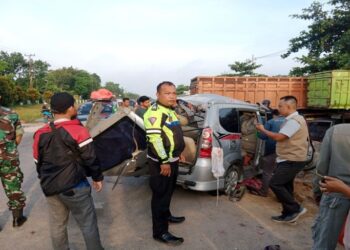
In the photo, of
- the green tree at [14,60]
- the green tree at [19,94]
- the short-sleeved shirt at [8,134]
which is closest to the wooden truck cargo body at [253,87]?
the short-sleeved shirt at [8,134]

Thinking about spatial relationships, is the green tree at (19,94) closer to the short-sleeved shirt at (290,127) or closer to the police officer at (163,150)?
the police officer at (163,150)

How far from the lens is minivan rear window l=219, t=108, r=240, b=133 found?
16.6 ft

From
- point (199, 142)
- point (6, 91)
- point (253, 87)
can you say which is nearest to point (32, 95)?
point (6, 91)

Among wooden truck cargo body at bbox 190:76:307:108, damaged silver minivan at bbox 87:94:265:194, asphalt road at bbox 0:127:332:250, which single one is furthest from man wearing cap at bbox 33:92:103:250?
wooden truck cargo body at bbox 190:76:307:108

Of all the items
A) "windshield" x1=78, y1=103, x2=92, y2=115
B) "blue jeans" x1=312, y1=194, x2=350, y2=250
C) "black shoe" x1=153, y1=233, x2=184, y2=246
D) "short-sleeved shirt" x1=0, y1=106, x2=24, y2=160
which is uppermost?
"short-sleeved shirt" x1=0, y1=106, x2=24, y2=160

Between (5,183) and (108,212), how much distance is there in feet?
4.73

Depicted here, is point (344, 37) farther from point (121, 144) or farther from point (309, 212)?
point (121, 144)

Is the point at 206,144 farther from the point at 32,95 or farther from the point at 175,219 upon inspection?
the point at 32,95

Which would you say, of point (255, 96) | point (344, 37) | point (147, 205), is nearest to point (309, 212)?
point (147, 205)

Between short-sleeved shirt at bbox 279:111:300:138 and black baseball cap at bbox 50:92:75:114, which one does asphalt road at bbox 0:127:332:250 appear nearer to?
short-sleeved shirt at bbox 279:111:300:138

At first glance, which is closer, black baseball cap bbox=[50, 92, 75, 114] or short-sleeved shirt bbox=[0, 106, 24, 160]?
black baseball cap bbox=[50, 92, 75, 114]

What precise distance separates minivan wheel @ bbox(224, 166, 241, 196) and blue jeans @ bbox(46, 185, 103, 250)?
272 centimetres

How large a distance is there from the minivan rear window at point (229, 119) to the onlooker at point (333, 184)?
2.76 metres

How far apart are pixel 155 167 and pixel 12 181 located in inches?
75.4
